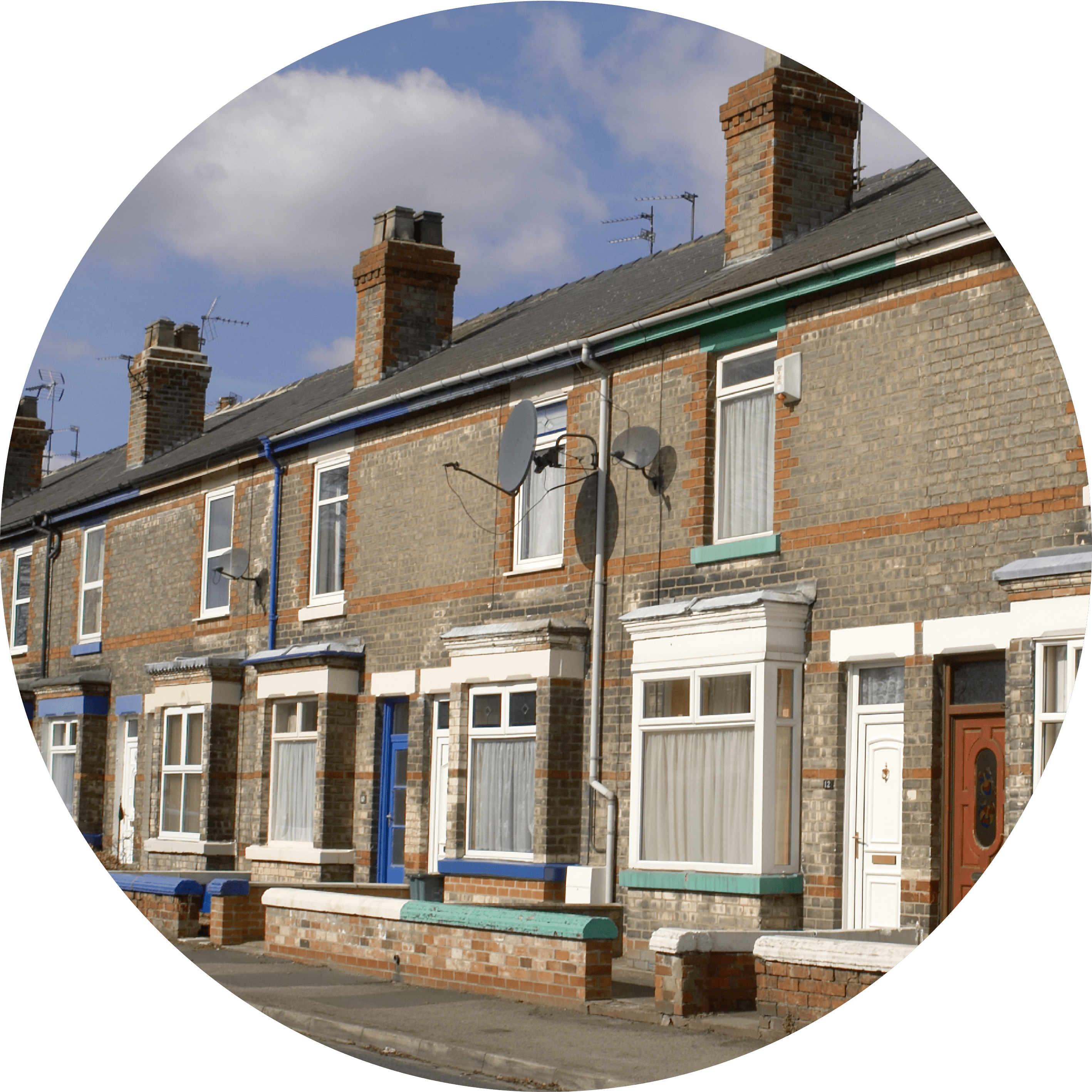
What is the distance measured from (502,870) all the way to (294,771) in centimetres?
521

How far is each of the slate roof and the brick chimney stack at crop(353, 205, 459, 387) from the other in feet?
1.05

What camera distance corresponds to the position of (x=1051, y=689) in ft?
37.4

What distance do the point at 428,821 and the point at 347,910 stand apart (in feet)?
12.6

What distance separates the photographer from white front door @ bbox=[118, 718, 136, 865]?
82.5 ft

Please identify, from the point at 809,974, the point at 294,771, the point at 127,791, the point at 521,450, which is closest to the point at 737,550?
the point at 521,450

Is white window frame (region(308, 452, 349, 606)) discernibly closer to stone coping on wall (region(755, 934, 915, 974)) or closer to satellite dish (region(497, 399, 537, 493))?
satellite dish (region(497, 399, 537, 493))

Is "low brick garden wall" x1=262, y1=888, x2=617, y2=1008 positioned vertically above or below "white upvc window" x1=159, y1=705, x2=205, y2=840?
below

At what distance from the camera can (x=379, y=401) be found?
1942 cm

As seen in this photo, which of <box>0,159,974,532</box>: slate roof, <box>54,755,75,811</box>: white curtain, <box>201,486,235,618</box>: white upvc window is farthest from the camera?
<box>54,755,75,811</box>: white curtain

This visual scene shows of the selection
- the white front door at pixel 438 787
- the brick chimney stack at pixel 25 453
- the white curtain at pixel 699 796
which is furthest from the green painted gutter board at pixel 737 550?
the brick chimney stack at pixel 25 453

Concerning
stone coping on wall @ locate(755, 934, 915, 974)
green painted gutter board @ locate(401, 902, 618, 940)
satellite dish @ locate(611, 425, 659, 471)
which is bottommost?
green painted gutter board @ locate(401, 902, 618, 940)

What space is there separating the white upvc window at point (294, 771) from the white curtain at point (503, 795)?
11.4 feet

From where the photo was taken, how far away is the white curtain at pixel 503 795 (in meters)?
16.5

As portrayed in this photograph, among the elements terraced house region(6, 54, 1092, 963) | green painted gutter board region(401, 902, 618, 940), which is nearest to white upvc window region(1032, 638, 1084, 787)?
terraced house region(6, 54, 1092, 963)
